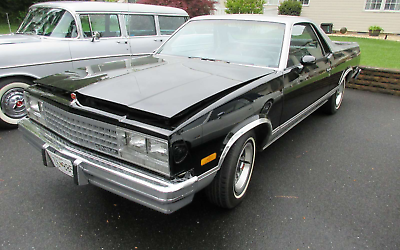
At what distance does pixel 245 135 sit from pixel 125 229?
1.31 m

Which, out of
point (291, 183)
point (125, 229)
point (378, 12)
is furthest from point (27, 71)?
point (378, 12)

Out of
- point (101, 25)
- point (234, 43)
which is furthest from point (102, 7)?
point (234, 43)

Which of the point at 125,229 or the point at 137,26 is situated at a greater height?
the point at 137,26

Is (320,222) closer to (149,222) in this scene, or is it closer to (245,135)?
(245,135)

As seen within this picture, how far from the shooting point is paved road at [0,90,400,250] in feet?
7.47

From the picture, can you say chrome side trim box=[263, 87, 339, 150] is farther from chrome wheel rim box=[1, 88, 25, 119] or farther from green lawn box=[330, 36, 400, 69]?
green lawn box=[330, 36, 400, 69]

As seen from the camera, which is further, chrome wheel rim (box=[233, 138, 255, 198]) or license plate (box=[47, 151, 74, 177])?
chrome wheel rim (box=[233, 138, 255, 198])

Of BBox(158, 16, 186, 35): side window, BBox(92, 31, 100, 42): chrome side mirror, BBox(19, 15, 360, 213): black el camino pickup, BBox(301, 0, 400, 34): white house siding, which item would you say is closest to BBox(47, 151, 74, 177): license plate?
BBox(19, 15, 360, 213): black el camino pickup

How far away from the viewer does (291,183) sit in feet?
10.2

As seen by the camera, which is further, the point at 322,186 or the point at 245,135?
the point at 322,186

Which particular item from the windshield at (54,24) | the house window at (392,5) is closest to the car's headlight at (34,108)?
the windshield at (54,24)

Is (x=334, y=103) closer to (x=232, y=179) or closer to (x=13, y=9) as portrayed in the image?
(x=232, y=179)

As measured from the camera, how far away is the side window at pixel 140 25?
5730 mm

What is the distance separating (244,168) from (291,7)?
58.5ft
